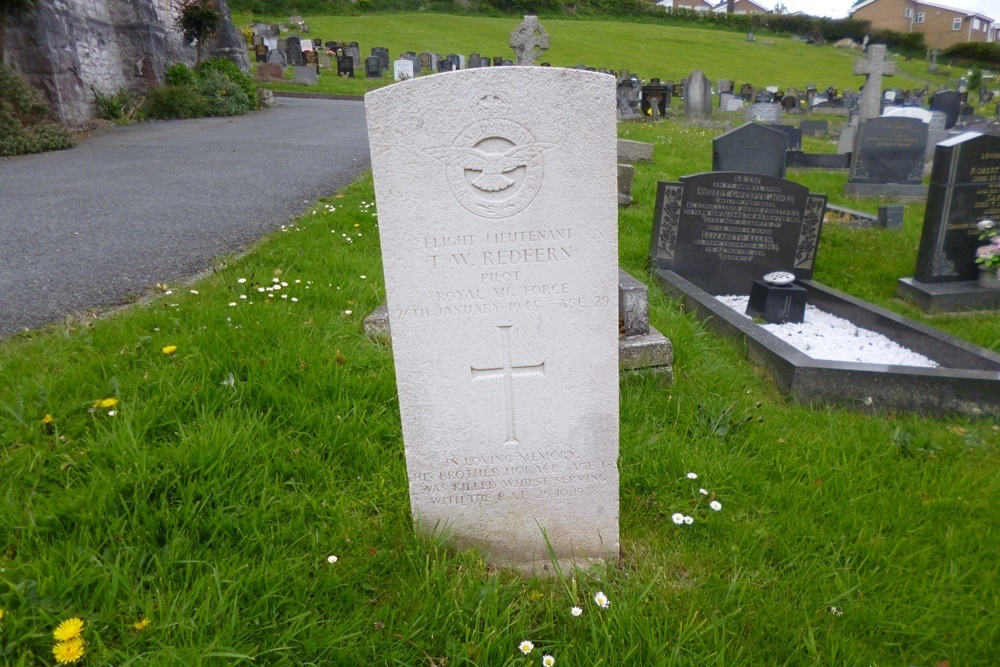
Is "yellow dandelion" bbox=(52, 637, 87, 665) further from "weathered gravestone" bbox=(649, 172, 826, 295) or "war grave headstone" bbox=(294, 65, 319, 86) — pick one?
"war grave headstone" bbox=(294, 65, 319, 86)

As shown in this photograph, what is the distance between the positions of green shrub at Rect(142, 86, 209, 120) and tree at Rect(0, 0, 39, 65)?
3422 mm

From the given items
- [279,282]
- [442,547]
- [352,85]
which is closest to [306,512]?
[442,547]

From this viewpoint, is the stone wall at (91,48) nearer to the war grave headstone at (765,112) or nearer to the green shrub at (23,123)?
the green shrub at (23,123)

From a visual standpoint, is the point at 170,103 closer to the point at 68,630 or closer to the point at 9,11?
the point at 9,11

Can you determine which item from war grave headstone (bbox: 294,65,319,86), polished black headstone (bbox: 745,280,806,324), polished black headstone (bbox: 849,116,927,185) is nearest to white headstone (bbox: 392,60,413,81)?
war grave headstone (bbox: 294,65,319,86)

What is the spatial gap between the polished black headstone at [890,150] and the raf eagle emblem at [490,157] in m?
9.28

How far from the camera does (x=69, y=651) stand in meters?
1.56

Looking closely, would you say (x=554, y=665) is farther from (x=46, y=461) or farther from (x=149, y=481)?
(x=46, y=461)

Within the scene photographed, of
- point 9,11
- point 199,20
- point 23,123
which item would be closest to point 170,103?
point 199,20

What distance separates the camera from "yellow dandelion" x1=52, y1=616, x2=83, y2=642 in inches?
62.2

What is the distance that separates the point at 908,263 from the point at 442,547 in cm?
572

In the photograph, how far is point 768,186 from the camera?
204 inches

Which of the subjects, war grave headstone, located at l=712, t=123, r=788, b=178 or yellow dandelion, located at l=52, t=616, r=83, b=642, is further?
war grave headstone, located at l=712, t=123, r=788, b=178

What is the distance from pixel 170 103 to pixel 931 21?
72915 millimetres
